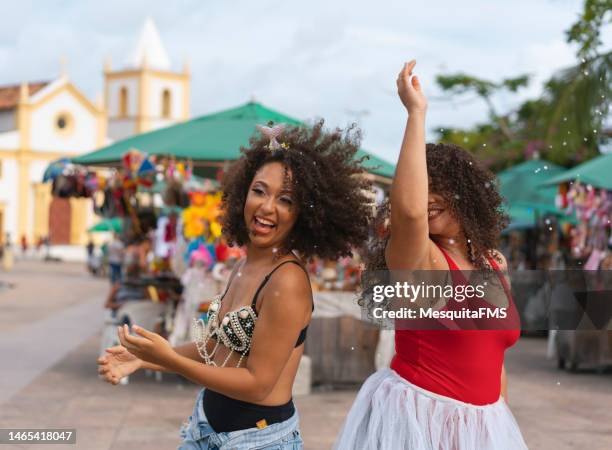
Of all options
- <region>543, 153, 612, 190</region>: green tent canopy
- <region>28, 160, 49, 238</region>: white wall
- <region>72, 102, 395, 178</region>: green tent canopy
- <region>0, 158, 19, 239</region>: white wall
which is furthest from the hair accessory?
<region>0, 158, 19, 239</region>: white wall

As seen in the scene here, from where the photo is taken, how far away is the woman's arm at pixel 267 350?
243 centimetres

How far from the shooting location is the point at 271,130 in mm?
2838

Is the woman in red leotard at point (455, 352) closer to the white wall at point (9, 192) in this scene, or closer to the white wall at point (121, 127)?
the white wall at point (9, 192)

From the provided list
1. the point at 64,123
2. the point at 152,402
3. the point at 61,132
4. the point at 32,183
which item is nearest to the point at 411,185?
the point at 152,402

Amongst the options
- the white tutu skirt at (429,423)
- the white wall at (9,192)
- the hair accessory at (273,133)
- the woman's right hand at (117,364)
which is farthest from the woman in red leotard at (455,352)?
the white wall at (9,192)

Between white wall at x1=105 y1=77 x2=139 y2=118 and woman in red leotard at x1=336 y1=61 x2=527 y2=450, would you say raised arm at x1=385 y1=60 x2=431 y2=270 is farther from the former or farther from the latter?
white wall at x1=105 y1=77 x2=139 y2=118

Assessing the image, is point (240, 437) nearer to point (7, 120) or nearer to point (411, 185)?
point (411, 185)

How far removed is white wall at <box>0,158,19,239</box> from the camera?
58.3 metres

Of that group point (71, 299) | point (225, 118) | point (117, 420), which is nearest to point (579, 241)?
point (225, 118)

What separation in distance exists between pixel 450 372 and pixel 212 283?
5957 mm

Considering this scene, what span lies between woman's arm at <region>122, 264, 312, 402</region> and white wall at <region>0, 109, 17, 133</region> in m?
63.7

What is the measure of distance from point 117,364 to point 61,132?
61.0m

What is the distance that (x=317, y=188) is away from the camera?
270 cm

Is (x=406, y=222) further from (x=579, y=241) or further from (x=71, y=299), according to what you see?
(x=71, y=299)
